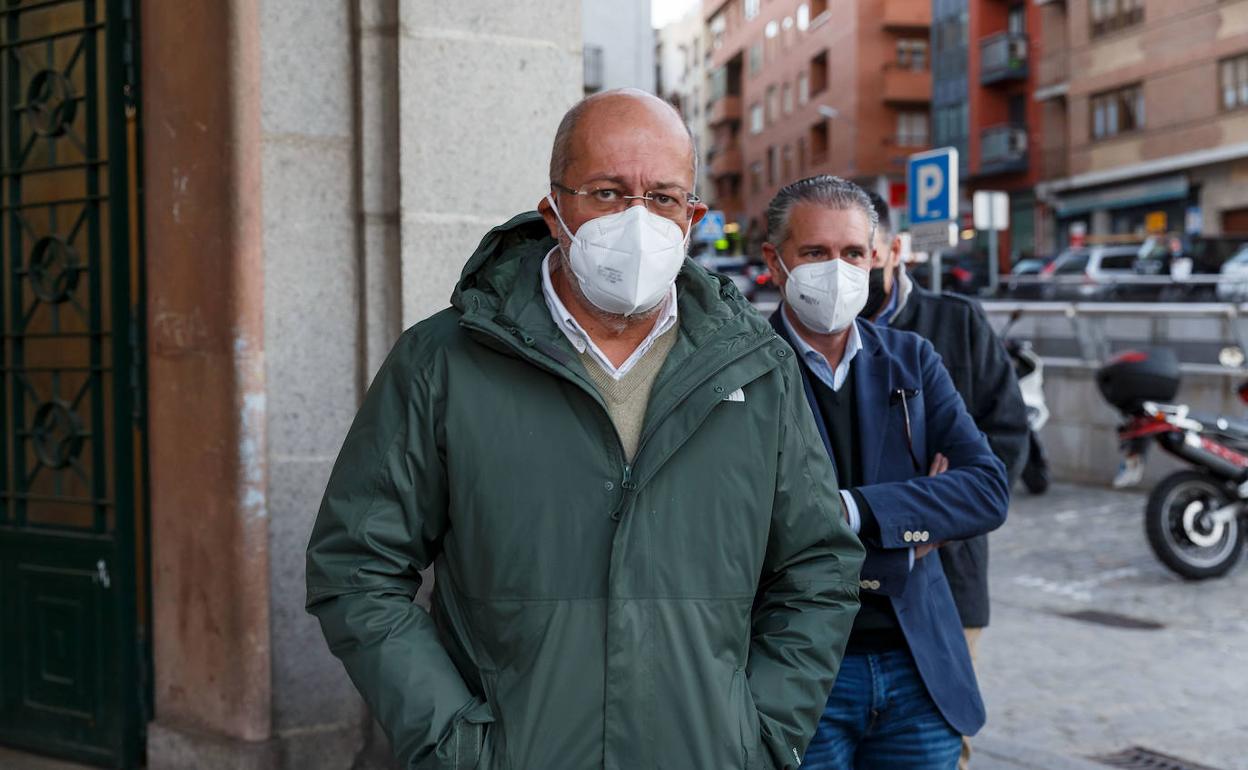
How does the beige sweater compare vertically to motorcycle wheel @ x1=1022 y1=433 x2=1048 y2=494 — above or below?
above

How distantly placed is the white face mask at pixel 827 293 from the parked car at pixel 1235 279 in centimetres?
1640

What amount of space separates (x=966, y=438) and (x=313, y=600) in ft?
4.68

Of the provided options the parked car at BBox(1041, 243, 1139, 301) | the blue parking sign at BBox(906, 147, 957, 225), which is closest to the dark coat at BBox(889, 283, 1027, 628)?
the blue parking sign at BBox(906, 147, 957, 225)

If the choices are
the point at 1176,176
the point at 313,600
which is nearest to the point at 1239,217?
the point at 1176,176

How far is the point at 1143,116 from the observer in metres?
36.6

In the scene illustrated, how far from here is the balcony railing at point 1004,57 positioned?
43688 mm

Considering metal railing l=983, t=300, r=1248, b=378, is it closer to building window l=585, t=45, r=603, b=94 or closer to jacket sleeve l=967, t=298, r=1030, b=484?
jacket sleeve l=967, t=298, r=1030, b=484

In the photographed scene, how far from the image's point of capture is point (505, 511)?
74.5 inches

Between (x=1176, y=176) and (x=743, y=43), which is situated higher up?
(x=743, y=43)

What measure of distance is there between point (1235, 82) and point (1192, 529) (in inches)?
1175

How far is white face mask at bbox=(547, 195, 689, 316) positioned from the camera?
1987mm

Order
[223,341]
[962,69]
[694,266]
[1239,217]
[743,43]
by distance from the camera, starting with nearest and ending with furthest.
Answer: [694,266], [223,341], [1239,217], [962,69], [743,43]

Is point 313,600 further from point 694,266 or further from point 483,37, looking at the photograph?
point 483,37

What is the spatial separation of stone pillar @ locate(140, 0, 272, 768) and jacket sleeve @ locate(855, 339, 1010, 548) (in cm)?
219
